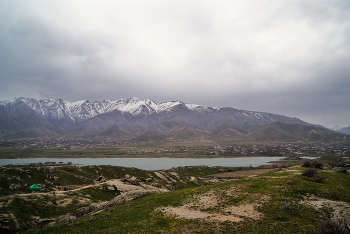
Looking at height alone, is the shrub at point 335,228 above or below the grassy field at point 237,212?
above

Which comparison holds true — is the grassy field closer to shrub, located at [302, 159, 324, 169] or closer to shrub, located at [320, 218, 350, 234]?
shrub, located at [320, 218, 350, 234]

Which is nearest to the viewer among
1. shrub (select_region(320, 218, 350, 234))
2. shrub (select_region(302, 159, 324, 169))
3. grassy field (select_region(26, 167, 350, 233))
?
shrub (select_region(320, 218, 350, 234))

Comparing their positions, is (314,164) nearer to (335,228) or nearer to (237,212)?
(237,212)

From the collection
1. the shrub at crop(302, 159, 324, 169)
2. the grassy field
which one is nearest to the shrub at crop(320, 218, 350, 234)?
the grassy field

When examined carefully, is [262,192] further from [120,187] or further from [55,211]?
[120,187]

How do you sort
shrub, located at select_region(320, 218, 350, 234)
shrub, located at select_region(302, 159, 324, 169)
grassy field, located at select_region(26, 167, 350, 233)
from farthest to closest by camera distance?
shrub, located at select_region(302, 159, 324, 169) → grassy field, located at select_region(26, 167, 350, 233) → shrub, located at select_region(320, 218, 350, 234)

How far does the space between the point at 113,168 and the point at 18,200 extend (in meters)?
71.6

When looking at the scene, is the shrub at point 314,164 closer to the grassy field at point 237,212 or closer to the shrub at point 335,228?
the grassy field at point 237,212

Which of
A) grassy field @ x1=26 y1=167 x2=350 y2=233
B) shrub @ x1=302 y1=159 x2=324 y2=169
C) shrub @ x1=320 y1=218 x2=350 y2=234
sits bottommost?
grassy field @ x1=26 y1=167 x2=350 y2=233

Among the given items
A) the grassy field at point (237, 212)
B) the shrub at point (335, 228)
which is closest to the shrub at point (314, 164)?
the grassy field at point (237, 212)

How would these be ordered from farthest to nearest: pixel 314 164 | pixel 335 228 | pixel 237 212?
pixel 314 164 → pixel 237 212 → pixel 335 228

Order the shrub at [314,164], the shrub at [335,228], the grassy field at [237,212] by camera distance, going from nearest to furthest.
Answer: the shrub at [335,228], the grassy field at [237,212], the shrub at [314,164]

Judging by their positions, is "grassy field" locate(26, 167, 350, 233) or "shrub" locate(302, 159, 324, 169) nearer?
"grassy field" locate(26, 167, 350, 233)

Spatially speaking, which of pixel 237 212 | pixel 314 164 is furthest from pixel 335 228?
pixel 314 164
